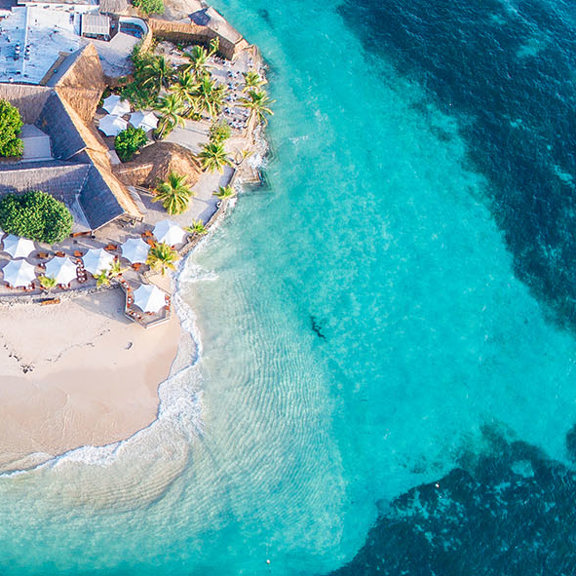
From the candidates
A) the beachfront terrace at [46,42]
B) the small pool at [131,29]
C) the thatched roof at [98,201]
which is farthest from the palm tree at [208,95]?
the thatched roof at [98,201]

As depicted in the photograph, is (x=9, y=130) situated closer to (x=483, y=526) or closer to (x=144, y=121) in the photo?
(x=144, y=121)

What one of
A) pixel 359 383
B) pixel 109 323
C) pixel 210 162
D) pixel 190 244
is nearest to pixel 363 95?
pixel 210 162

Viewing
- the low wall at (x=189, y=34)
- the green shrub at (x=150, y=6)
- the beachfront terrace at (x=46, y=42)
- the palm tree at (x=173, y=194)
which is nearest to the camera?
the palm tree at (x=173, y=194)

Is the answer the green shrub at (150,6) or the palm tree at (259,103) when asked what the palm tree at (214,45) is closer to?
the palm tree at (259,103)

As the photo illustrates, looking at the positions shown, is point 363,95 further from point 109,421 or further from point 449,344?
point 109,421

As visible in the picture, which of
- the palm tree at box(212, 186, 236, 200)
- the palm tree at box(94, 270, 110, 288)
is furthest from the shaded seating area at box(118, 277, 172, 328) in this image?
the palm tree at box(212, 186, 236, 200)

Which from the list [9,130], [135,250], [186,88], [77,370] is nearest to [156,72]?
[186,88]

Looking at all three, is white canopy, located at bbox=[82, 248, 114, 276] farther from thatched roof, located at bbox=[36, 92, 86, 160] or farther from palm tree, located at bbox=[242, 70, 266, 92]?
palm tree, located at bbox=[242, 70, 266, 92]
